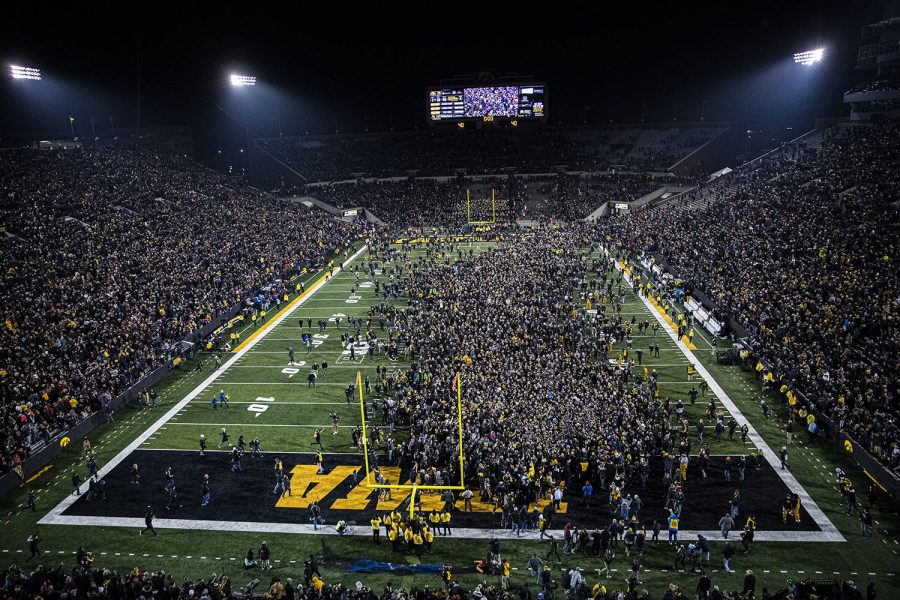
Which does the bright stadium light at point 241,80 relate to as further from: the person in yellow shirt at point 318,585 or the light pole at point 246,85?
the person in yellow shirt at point 318,585

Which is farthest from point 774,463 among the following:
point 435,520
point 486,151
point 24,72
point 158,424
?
point 486,151

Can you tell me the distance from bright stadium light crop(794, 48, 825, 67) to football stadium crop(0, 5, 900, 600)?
0.22 meters

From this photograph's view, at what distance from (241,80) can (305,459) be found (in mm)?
62102

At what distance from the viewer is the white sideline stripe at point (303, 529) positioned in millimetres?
17516

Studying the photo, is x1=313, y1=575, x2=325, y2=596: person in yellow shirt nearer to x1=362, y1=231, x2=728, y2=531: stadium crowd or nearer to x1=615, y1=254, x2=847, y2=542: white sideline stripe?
x1=362, y1=231, x2=728, y2=531: stadium crowd

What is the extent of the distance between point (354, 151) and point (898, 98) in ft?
196

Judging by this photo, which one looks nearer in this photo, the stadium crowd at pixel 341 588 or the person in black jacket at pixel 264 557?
the stadium crowd at pixel 341 588

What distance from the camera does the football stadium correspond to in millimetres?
17500

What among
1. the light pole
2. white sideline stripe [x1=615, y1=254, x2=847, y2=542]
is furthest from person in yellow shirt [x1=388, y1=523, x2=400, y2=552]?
the light pole

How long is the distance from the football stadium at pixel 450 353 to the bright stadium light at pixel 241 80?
50cm

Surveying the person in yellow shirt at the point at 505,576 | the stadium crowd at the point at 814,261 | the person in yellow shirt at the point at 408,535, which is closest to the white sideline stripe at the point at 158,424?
the person in yellow shirt at the point at 408,535

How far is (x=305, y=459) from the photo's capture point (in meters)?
22.8

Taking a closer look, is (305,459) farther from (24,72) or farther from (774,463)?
(24,72)

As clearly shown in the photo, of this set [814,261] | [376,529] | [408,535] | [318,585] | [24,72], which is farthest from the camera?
[24,72]
